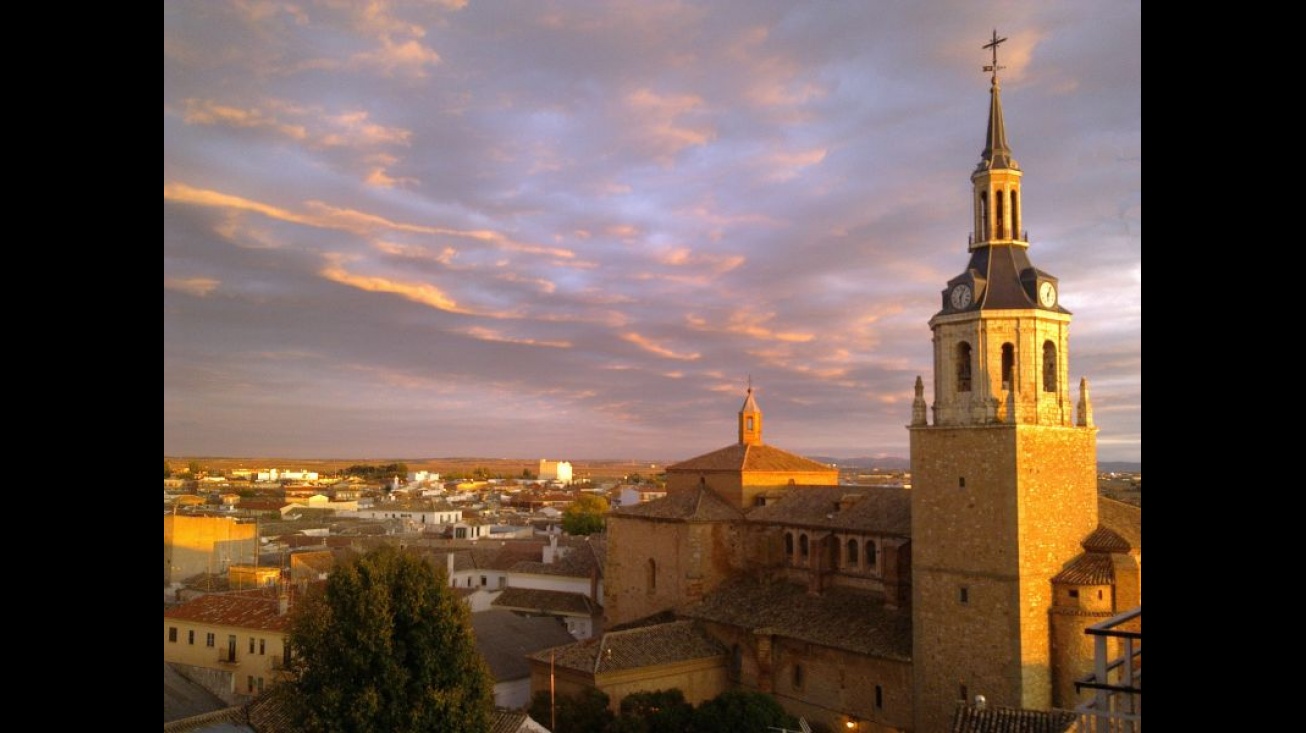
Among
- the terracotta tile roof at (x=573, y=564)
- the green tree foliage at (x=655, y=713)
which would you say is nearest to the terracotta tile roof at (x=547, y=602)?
the terracotta tile roof at (x=573, y=564)

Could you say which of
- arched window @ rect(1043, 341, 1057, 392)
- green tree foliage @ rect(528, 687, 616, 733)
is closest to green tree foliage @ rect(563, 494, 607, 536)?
green tree foliage @ rect(528, 687, 616, 733)

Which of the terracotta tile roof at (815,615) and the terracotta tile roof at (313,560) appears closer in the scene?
the terracotta tile roof at (815,615)

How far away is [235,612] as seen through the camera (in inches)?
977

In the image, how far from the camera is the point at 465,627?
17625mm

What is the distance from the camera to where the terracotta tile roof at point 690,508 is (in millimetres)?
27875

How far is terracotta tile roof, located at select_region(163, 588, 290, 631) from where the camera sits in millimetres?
24094

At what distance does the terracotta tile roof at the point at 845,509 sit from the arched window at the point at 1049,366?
4.74 meters

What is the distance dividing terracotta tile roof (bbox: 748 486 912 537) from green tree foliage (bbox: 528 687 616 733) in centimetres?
775

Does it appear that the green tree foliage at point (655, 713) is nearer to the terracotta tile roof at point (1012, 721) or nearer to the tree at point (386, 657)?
the tree at point (386, 657)

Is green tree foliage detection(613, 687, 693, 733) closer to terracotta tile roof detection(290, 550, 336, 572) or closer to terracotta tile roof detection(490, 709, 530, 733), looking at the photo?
terracotta tile roof detection(490, 709, 530, 733)
